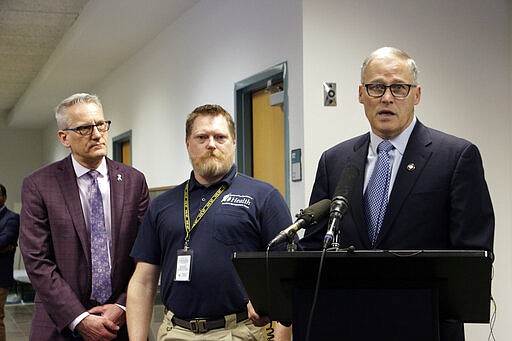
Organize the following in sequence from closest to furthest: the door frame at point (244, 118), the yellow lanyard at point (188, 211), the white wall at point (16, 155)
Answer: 1. the yellow lanyard at point (188, 211)
2. the door frame at point (244, 118)
3. the white wall at point (16, 155)

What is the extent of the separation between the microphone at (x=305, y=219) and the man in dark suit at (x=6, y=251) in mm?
6228

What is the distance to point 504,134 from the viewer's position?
5.03 m

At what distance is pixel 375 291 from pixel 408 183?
1.89 feet

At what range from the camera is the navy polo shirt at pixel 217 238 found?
8.74 ft

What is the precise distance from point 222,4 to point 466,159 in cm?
430

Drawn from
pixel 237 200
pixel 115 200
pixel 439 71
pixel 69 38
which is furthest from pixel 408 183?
pixel 69 38

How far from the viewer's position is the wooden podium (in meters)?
1.64

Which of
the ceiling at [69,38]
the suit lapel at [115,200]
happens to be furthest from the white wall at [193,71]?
the suit lapel at [115,200]

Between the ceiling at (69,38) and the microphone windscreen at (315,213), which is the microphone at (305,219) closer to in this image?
the microphone windscreen at (315,213)

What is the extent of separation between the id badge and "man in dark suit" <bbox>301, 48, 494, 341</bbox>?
0.52 metres

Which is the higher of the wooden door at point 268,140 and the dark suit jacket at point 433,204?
the wooden door at point 268,140

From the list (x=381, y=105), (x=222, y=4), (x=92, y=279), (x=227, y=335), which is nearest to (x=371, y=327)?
(x=381, y=105)

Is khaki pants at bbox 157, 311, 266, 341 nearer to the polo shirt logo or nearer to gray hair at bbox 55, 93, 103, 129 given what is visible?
the polo shirt logo

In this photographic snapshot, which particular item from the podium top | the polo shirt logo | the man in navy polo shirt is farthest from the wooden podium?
the polo shirt logo
